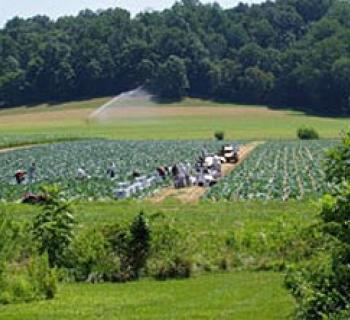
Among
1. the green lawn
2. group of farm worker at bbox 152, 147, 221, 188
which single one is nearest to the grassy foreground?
the green lawn

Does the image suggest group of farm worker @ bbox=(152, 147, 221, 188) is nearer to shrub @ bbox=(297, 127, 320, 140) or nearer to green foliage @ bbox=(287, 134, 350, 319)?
green foliage @ bbox=(287, 134, 350, 319)

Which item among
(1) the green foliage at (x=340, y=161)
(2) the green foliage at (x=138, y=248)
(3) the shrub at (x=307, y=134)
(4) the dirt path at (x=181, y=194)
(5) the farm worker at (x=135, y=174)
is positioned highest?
(1) the green foliage at (x=340, y=161)

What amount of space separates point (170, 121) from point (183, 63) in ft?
125

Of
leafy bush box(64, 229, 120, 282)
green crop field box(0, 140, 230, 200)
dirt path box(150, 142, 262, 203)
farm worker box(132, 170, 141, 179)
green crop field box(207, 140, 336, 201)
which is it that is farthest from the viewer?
farm worker box(132, 170, 141, 179)

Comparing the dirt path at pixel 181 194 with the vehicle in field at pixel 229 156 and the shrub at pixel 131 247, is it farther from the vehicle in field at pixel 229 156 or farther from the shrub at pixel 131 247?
the shrub at pixel 131 247

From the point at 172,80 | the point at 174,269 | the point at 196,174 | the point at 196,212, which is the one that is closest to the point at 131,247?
the point at 174,269

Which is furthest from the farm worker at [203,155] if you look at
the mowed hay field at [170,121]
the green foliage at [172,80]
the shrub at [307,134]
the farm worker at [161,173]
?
the green foliage at [172,80]

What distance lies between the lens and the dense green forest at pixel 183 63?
154m

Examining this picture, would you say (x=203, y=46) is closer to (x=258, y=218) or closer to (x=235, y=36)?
(x=235, y=36)

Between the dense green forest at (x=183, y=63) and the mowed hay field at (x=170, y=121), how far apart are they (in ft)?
24.2

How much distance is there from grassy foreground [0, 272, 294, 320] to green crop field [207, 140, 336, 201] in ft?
36.4

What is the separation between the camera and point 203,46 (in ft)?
604

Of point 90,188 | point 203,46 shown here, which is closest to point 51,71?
point 203,46

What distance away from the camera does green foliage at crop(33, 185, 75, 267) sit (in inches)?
891
